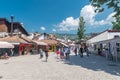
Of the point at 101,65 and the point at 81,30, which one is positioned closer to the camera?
the point at 101,65

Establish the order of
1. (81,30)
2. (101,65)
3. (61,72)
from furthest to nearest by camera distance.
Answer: (81,30) → (101,65) → (61,72)

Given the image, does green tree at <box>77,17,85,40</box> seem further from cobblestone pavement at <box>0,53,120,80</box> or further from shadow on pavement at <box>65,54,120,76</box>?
cobblestone pavement at <box>0,53,120,80</box>

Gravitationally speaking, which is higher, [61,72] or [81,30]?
[81,30]

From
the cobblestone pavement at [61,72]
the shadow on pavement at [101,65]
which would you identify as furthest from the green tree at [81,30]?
the cobblestone pavement at [61,72]

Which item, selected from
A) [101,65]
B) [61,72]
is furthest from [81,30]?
[61,72]

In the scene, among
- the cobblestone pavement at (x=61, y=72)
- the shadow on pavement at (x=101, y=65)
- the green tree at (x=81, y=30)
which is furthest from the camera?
the green tree at (x=81, y=30)

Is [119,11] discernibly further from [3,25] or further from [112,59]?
[3,25]

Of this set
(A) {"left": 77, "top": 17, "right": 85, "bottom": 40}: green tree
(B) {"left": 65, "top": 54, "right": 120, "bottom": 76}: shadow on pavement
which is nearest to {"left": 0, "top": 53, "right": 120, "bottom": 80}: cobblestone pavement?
(B) {"left": 65, "top": 54, "right": 120, "bottom": 76}: shadow on pavement

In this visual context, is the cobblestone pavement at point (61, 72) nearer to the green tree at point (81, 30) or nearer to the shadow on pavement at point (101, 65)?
the shadow on pavement at point (101, 65)

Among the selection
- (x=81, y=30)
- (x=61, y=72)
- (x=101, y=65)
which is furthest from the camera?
(x=81, y=30)

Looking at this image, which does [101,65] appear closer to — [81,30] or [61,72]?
[61,72]

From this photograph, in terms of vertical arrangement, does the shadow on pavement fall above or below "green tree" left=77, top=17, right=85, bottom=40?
below

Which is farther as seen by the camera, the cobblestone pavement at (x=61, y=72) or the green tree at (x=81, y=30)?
the green tree at (x=81, y=30)

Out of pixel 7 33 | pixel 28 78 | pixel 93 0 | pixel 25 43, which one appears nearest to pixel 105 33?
pixel 25 43
